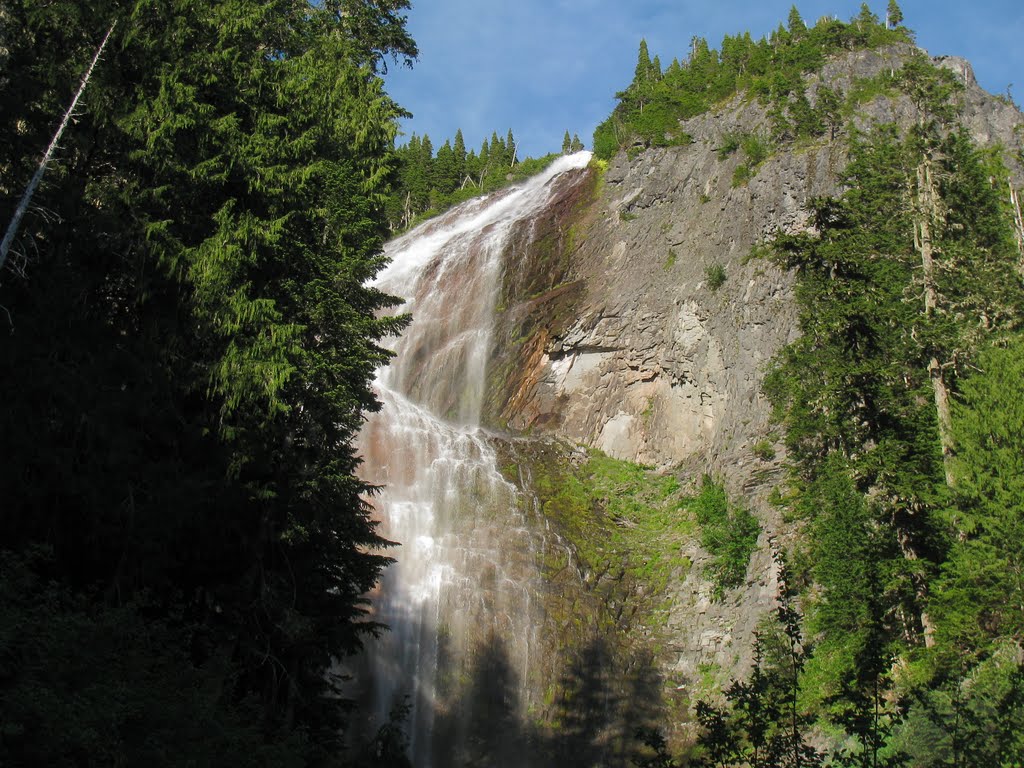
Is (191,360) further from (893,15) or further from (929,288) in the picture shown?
(893,15)

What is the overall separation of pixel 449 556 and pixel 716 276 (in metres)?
14.8

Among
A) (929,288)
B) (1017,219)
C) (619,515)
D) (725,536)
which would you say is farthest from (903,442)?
(1017,219)

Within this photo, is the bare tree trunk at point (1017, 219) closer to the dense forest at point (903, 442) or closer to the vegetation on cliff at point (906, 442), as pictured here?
the dense forest at point (903, 442)

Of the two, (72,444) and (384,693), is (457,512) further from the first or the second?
(72,444)

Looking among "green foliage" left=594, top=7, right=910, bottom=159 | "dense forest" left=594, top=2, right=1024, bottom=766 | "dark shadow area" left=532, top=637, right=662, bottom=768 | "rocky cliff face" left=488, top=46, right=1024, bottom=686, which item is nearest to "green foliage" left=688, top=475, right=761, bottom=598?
"rocky cliff face" left=488, top=46, right=1024, bottom=686

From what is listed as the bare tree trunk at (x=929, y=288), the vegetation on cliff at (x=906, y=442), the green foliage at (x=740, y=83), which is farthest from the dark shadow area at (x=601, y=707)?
the green foliage at (x=740, y=83)

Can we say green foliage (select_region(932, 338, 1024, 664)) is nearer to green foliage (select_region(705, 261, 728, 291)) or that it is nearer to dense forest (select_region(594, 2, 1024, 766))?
dense forest (select_region(594, 2, 1024, 766))

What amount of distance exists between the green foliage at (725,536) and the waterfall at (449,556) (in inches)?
211

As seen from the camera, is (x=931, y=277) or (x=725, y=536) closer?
(x=931, y=277)

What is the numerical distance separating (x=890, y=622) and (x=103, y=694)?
55.7 ft

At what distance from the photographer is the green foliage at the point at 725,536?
2533 cm

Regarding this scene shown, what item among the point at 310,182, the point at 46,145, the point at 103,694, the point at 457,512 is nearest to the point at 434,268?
the point at 457,512

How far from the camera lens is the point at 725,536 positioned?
26172 millimetres

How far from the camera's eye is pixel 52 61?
1405 centimetres
